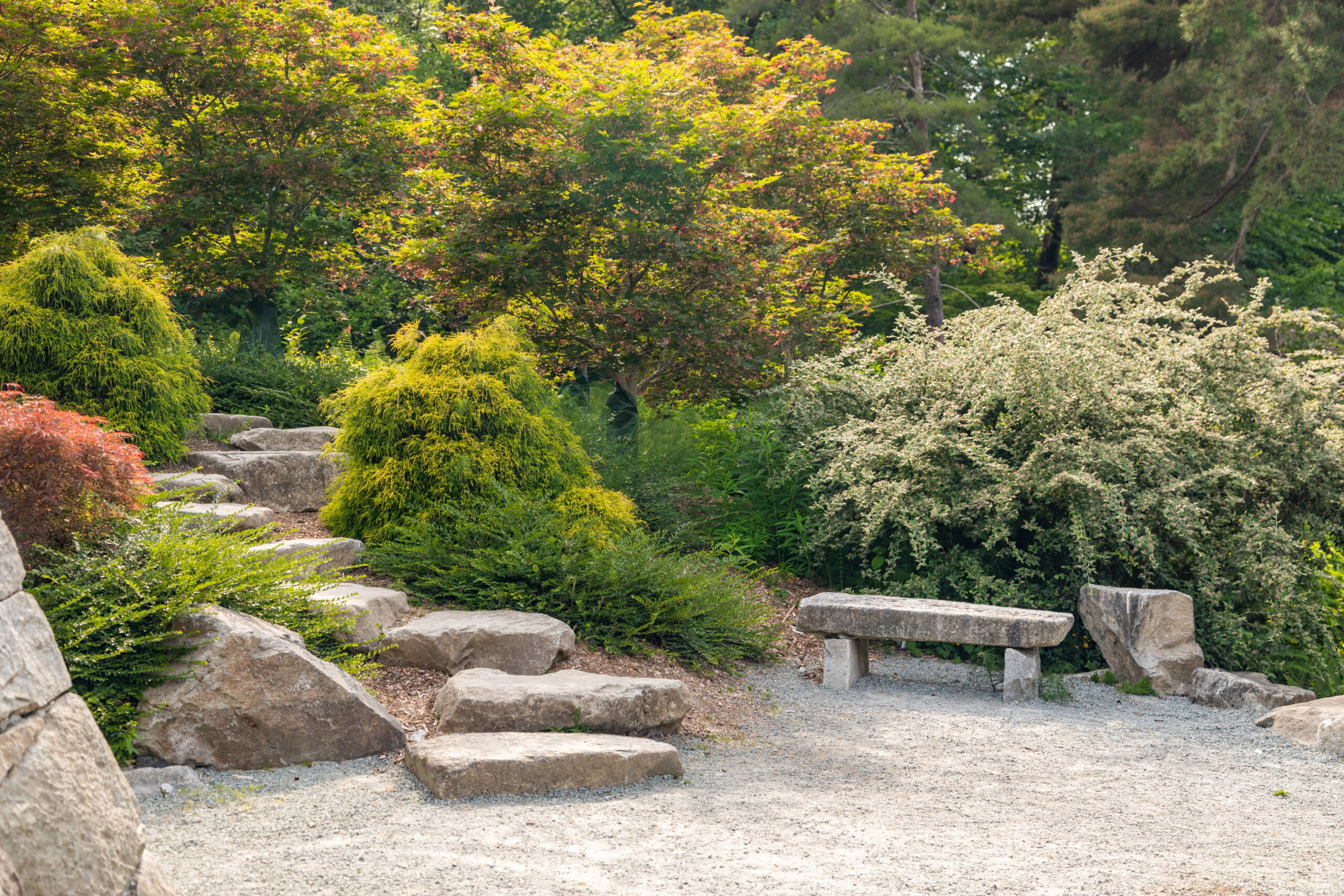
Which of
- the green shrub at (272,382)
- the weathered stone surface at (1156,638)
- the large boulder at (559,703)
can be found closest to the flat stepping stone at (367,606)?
the large boulder at (559,703)

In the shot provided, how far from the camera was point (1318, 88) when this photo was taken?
1412 cm

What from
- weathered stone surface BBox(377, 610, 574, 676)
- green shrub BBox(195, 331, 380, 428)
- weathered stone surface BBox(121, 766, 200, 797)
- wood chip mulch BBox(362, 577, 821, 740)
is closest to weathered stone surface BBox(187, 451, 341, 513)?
green shrub BBox(195, 331, 380, 428)

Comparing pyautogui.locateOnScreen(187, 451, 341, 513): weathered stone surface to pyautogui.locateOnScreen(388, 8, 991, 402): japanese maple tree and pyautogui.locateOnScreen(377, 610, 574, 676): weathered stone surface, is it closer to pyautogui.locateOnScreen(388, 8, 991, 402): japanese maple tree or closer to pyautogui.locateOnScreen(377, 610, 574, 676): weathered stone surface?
pyautogui.locateOnScreen(388, 8, 991, 402): japanese maple tree

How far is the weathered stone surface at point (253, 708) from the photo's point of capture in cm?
373

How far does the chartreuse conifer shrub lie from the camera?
263 inches

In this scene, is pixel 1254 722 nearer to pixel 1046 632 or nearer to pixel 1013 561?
pixel 1046 632

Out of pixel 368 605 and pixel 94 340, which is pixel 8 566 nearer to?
pixel 368 605

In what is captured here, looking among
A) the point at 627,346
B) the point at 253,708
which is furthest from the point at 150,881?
the point at 627,346

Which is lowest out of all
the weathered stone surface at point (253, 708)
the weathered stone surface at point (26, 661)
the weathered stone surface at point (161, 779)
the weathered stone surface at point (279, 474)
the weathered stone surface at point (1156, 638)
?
the weathered stone surface at point (1156, 638)

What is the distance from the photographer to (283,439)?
775 centimetres

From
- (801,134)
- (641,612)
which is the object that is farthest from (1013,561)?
(801,134)

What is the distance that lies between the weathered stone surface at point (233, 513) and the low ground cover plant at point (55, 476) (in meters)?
0.58

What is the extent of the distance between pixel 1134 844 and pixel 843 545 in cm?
403

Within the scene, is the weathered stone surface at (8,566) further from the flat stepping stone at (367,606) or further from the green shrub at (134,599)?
the flat stepping stone at (367,606)
